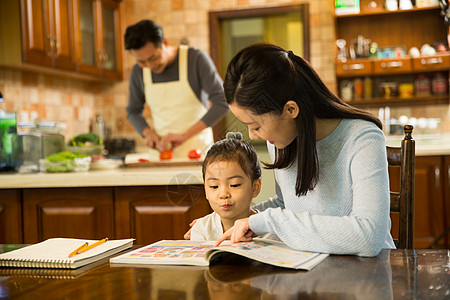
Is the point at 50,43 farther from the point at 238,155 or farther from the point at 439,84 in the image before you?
the point at 439,84

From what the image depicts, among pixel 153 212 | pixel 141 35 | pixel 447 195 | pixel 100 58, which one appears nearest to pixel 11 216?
pixel 153 212

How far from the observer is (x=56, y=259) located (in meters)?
1.10

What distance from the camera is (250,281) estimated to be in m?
0.91

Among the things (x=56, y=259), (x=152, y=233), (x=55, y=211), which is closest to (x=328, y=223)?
(x=56, y=259)

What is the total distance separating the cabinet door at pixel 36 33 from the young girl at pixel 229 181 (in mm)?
2476

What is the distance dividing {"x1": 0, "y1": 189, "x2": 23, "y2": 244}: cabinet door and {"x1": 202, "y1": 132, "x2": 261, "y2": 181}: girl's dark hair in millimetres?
1401

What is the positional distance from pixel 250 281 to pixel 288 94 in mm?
458

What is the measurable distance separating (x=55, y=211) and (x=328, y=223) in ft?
5.64

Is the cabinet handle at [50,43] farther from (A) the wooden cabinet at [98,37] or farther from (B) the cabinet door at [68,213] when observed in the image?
(B) the cabinet door at [68,213]

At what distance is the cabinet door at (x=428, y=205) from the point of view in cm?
346

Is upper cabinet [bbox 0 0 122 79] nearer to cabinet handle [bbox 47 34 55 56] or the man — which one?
cabinet handle [bbox 47 34 55 56]

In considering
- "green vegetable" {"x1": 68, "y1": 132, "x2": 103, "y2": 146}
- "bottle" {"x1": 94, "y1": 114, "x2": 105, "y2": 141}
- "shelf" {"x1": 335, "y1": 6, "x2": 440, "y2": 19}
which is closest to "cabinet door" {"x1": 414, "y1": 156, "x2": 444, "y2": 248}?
"shelf" {"x1": 335, "y1": 6, "x2": 440, "y2": 19}

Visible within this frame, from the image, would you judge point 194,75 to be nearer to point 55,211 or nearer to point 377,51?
point 55,211

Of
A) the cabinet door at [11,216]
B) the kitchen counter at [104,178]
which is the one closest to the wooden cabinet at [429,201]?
the kitchen counter at [104,178]
